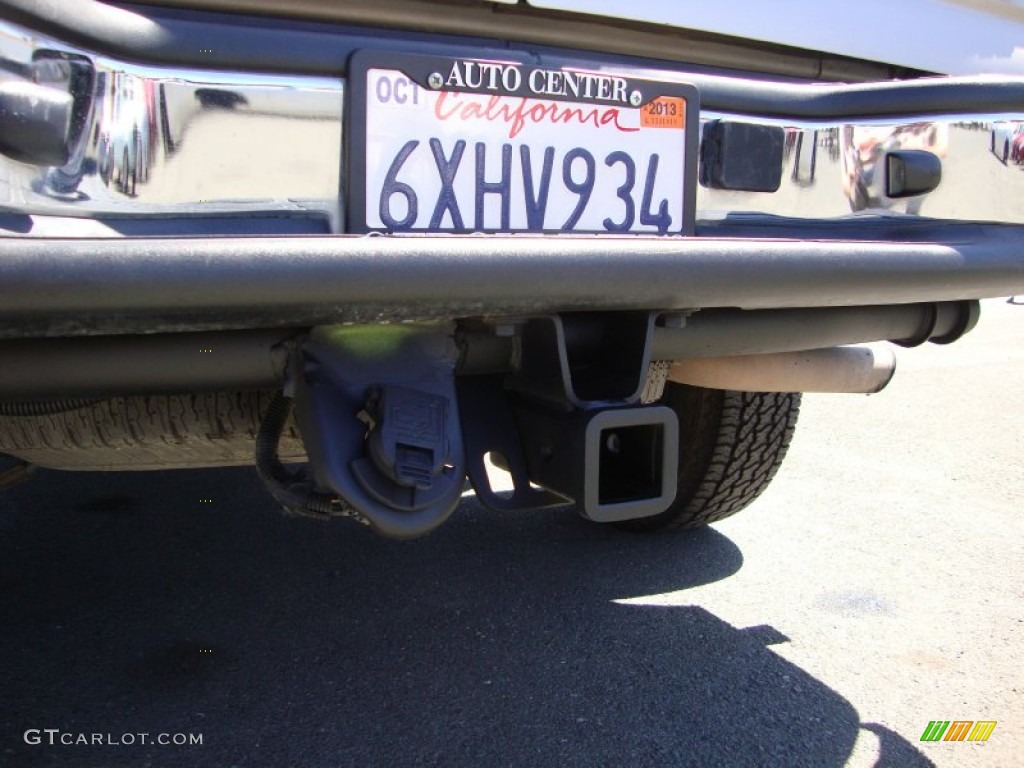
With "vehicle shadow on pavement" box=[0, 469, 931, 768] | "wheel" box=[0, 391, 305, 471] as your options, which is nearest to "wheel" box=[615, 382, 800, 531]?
"vehicle shadow on pavement" box=[0, 469, 931, 768]

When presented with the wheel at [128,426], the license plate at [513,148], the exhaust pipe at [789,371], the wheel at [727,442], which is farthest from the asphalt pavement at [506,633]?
the license plate at [513,148]

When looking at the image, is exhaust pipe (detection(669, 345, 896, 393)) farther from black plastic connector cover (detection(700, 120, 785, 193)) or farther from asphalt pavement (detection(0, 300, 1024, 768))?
asphalt pavement (detection(0, 300, 1024, 768))

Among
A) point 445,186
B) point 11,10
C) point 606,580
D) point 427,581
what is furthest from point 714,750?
point 11,10

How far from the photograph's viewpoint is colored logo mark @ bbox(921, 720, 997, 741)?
185cm

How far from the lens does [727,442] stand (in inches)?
98.8

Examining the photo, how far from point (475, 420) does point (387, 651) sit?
0.77m

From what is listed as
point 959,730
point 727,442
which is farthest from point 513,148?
point 959,730

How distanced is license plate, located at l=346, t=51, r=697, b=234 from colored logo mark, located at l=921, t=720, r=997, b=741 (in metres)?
1.17

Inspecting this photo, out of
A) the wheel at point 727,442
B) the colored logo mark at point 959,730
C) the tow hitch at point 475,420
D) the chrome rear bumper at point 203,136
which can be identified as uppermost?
the chrome rear bumper at point 203,136

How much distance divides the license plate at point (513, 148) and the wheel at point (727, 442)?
40.8 inches

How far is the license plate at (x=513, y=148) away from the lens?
4.40 feet

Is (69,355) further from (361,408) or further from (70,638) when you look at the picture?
(70,638)

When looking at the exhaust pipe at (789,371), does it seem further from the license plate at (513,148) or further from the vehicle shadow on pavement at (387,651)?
the vehicle shadow on pavement at (387,651)

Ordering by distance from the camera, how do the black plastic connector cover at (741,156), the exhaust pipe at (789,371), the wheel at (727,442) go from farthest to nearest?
the wheel at (727,442)
the exhaust pipe at (789,371)
the black plastic connector cover at (741,156)
